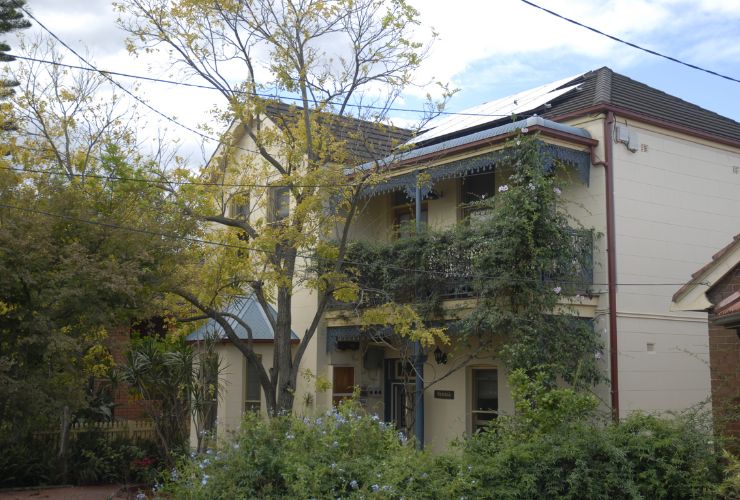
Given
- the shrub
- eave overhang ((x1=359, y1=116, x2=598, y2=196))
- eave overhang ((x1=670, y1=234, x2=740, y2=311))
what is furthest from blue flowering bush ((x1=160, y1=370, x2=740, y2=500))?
the shrub

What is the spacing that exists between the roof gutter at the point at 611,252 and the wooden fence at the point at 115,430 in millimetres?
9501

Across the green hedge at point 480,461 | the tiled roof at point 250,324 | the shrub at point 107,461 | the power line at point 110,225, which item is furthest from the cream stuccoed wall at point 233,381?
the green hedge at point 480,461

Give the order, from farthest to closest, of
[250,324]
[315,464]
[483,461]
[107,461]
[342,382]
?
[250,324]
[342,382]
[107,461]
[483,461]
[315,464]

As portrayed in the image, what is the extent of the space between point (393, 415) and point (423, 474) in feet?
37.0

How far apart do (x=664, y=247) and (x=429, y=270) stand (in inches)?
176

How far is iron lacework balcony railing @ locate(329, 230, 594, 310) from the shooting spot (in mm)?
14727

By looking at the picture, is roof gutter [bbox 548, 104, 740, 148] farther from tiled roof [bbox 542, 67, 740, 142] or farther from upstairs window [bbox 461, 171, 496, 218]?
upstairs window [bbox 461, 171, 496, 218]

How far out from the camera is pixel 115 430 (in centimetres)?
1841

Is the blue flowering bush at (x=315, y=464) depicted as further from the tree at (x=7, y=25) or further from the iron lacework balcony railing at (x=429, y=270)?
the tree at (x=7, y=25)

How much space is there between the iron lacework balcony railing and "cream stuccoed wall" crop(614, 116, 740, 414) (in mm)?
1045

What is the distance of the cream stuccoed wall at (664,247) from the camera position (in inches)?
604

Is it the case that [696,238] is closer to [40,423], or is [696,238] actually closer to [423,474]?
[423,474]

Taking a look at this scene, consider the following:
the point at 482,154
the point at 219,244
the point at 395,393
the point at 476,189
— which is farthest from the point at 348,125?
the point at 395,393

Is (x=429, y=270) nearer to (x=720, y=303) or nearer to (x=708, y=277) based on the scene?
(x=708, y=277)
